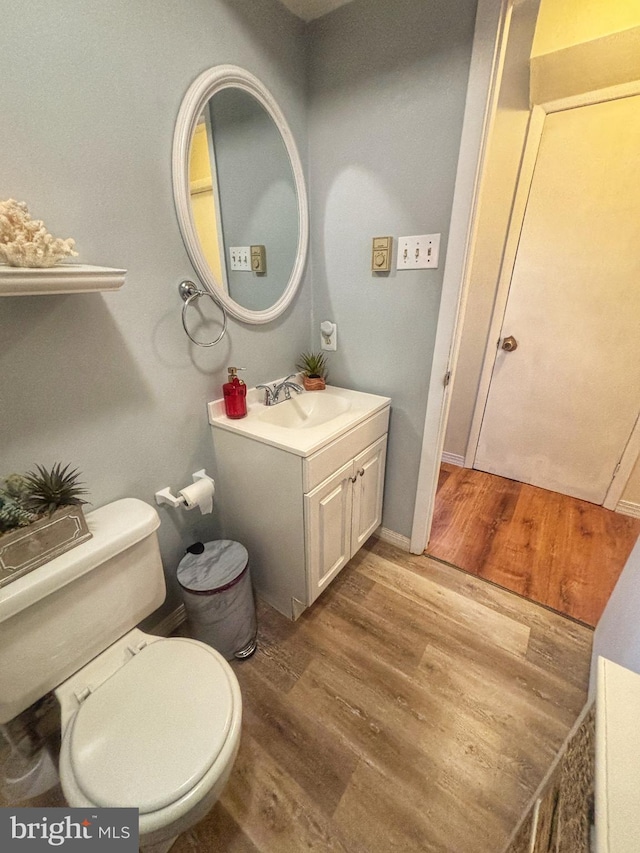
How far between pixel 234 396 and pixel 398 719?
A: 3.99 ft

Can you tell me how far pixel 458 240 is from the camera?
1.16m

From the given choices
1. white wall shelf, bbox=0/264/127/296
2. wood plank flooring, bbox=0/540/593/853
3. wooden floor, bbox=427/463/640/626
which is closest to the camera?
white wall shelf, bbox=0/264/127/296

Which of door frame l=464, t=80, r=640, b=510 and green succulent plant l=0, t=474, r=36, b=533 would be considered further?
door frame l=464, t=80, r=640, b=510

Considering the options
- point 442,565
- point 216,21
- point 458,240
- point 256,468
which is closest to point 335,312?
point 458,240

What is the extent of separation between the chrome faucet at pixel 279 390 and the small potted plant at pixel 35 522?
2.46 ft

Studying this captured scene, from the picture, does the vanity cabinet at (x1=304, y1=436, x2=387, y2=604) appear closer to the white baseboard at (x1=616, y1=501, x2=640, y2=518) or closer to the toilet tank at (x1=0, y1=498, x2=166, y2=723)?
the toilet tank at (x1=0, y1=498, x2=166, y2=723)

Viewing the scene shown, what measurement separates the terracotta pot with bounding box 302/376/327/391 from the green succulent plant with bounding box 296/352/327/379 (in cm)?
2

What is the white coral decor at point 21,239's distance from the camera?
0.66 metres

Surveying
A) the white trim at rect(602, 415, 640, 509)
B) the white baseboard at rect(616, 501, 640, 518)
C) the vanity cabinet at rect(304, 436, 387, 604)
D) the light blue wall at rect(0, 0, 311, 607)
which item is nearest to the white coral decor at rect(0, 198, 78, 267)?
the light blue wall at rect(0, 0, 311, 607)

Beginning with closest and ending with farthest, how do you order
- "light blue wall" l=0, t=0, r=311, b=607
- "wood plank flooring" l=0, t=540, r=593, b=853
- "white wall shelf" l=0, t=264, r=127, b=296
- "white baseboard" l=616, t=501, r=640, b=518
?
"white wall shelf" l=0, t=264, r=127, b=296
"light blue wall" l=0, t=0, r=311, b=607
"wood plank flooring" l=0, t=540, r=593, b=853
"white baseboard" l=616, t=501, r=640, b=518

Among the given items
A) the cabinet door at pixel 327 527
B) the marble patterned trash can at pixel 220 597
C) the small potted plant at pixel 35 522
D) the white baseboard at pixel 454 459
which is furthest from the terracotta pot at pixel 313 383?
the white baseboard at pixel 454 459

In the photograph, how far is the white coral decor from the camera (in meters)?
0.66

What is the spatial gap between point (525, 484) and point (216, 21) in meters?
2.67

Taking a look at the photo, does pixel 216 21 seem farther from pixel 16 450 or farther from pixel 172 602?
pixel 172 602
